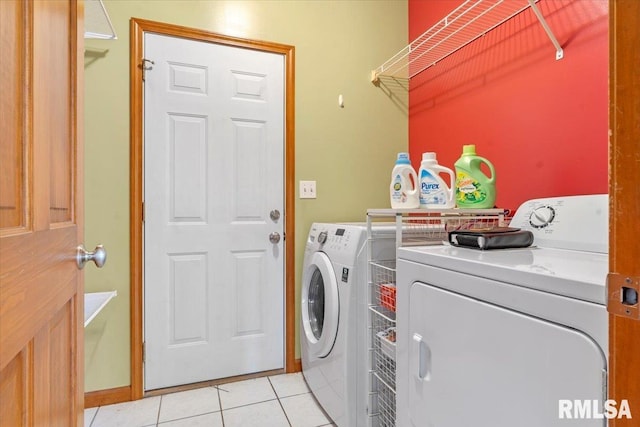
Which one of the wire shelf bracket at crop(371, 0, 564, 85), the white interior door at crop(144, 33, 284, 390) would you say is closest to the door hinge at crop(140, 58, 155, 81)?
the white interior door at crop(144, 33, 284, 390)

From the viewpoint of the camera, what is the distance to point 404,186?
1.41 m

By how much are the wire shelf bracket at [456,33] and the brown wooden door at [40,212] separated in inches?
56.9

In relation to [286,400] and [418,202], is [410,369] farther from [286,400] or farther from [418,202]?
[286,400]

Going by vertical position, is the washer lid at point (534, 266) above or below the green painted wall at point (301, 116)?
below

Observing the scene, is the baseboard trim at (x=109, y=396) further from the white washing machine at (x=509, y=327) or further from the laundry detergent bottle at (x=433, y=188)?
the laundry detergent bottle at (x=433, y=188)

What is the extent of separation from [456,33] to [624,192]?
174cm

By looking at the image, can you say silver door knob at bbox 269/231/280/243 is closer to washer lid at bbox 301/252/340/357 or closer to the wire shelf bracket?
washer lid at bbox 301/252/340/357

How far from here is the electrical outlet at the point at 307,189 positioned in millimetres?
2201

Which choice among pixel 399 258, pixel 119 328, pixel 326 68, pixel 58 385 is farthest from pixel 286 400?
pixel 326 68

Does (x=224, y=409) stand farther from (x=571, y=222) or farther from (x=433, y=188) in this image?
(x=571, y=222)

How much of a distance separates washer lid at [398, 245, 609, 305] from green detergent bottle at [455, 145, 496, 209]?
13.2 inches

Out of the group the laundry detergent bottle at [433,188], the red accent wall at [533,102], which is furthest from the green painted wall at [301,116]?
the laundry detergent bottle at [433,188]

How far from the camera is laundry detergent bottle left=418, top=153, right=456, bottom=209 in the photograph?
53.7 inches

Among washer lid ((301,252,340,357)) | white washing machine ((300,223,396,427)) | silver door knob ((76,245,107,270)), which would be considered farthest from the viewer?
washer lid ((301,252,340,357))
